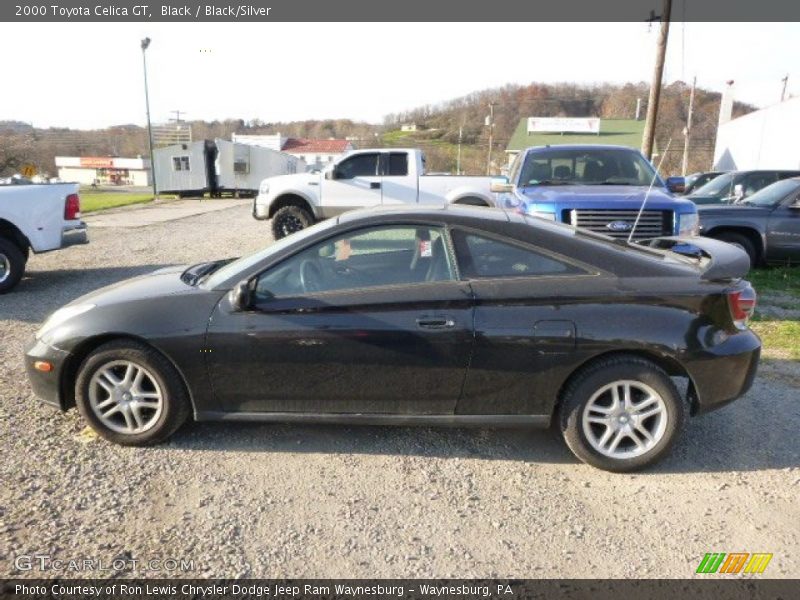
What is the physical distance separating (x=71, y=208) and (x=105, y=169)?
9226 centimetres

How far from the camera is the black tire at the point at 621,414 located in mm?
3115

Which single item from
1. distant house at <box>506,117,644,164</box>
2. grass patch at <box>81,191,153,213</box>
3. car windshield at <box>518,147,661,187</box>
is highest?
distant house at <box>506,117,644,164</box>

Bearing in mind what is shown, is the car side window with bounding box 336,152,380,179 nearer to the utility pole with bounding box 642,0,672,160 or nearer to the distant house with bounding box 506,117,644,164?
the utility pole with bounding box 642,0,672,160

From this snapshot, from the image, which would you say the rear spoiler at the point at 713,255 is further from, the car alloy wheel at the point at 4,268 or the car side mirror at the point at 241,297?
the car alloy wheel at the point at 4,268

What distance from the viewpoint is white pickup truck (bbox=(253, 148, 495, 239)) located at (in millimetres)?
11203

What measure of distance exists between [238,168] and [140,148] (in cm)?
6449

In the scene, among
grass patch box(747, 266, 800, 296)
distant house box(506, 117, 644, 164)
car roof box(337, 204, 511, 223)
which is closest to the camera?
car roof box(337, 204, 511, 223)

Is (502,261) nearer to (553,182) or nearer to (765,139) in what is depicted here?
(553,182)

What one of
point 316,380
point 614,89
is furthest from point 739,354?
point 614,89

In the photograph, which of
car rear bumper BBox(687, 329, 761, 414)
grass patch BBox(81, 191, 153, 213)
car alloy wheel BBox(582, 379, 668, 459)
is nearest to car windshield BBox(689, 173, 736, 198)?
car rear bumper BBox(687, 329, 761, 414)

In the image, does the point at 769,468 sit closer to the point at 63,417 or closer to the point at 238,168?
the point at 63,417

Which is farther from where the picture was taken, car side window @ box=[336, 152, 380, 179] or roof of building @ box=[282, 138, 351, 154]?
roof of building @ box=[282, 138, 351, 154]

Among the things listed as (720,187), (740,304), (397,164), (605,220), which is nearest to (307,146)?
(397,164)

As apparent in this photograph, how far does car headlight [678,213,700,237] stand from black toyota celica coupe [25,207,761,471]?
2.94 m
